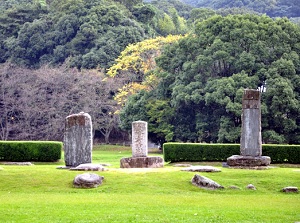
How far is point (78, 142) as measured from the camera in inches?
988

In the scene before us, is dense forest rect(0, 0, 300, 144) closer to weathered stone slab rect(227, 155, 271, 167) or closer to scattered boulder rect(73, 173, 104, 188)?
weathered stone slab rect(227, 155, 271, 167)

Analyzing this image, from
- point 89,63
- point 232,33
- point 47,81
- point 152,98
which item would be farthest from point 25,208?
point 89,63

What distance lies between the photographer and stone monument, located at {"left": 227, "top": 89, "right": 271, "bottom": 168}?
86.2 ft

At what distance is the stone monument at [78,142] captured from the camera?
82.3 ft

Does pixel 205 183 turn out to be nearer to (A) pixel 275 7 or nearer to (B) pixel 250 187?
(B) pixel 250 187

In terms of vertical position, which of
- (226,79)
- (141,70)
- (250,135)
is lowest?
(250,135)

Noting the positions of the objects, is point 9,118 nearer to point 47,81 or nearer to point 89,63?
point 47,81

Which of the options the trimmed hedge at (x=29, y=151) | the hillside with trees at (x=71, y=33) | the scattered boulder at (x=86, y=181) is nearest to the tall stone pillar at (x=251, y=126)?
the scattered boulder at (x=86, y=181)

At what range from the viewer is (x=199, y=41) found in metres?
44.2

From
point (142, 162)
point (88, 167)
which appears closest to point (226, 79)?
point (142, 162)

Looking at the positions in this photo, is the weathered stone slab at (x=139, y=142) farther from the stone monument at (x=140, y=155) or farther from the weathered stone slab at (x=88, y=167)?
the weathered stone slab at (x=88, y=167)

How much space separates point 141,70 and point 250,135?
28.1 m

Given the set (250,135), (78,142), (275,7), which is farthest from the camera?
(275,7)

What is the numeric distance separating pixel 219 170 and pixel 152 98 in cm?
2522
